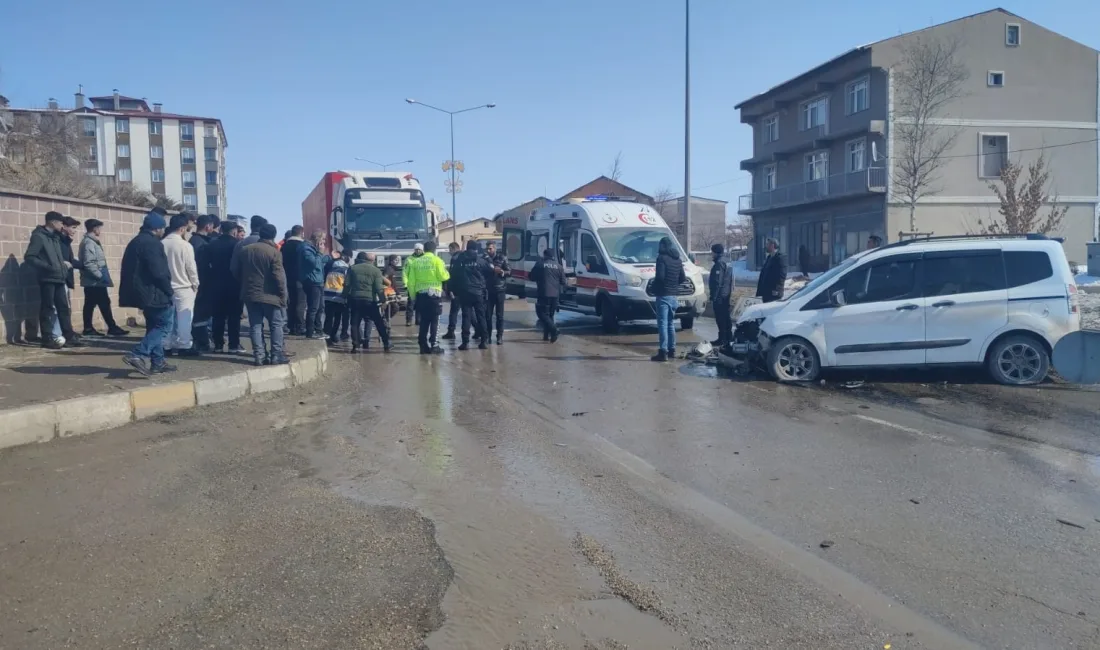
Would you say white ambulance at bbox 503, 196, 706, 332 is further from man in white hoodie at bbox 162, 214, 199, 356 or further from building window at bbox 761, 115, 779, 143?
building window at bbox 761, 115, 779, 143

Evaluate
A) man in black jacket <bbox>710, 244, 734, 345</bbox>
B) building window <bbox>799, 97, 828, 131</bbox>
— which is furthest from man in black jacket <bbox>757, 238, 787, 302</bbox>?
building window <bbox>799, 97, 828, 131</bbox>

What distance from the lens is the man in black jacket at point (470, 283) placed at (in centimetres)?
1364

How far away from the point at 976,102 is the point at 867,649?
4327cm

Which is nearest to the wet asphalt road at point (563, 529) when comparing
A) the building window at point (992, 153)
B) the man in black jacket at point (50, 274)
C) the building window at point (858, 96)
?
the man in black jacket at point (50, 274)

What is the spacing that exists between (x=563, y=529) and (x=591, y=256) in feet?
40.4

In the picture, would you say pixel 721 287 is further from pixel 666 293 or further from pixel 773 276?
pixel 666 293

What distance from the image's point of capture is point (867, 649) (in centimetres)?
370

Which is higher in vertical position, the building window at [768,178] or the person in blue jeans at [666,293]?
the building window at [768,178]

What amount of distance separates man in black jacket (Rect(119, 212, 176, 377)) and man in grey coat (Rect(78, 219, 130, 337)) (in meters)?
2.68

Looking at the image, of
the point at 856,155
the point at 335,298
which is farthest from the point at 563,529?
the point at 856,155

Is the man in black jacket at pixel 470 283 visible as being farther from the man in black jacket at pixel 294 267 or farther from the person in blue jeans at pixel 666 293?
the person in blue jeans at pixel 666 293

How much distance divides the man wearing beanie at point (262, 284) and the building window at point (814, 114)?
131 feet

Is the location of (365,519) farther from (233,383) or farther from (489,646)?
(233,383)

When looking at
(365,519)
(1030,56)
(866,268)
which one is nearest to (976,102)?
(1030,56)
